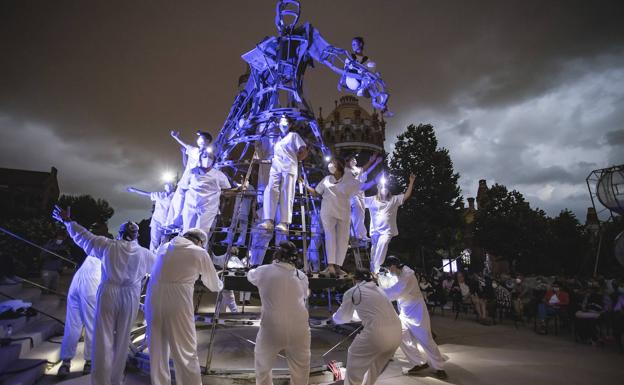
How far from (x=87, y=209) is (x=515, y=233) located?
42995mm

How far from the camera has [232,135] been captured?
9.02 metres

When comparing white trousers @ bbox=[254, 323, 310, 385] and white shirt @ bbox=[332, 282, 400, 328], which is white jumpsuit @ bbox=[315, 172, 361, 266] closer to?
white shirt @ bbox=[332, 282, 400, 328]

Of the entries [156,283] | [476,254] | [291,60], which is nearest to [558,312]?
[291,60]

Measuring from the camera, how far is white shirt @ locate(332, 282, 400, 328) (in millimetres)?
4926

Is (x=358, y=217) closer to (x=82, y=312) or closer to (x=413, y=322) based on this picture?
(x=413, y=322)

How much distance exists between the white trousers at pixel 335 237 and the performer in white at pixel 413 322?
3.20 ft

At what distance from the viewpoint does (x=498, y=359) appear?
7.68 meters

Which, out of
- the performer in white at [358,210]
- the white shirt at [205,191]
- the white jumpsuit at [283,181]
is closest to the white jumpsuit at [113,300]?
the white shirt at [205,191]

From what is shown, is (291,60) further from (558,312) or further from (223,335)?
(558,312)

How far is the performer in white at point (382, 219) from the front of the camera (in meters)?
8.61

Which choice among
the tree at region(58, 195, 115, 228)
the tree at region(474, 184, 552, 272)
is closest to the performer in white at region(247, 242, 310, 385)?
the tree at region(474, 184, 552, 272)

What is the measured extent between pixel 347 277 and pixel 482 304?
9666 mm

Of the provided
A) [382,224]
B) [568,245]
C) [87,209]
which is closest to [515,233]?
[568,245]

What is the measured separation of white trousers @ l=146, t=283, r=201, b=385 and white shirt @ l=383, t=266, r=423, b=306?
3521mm
